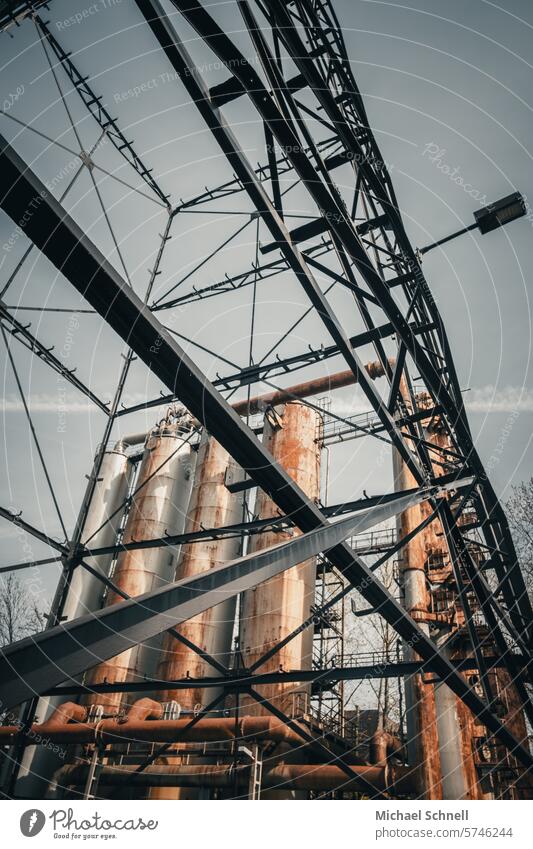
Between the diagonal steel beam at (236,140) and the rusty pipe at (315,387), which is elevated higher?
the rusty pipe at (315,387)

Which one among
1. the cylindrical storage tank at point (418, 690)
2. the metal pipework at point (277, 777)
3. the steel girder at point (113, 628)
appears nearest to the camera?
the steel girder at point (113, 628)

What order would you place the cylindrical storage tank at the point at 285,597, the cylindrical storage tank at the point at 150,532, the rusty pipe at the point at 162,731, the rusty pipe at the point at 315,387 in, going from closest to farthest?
the rusty pipe at the point at 162,731
the cylindrical storage tank at the point at 285,597
the cylindrical storage tank at the point at 150,532
the rusty pipe at the point at 315,387

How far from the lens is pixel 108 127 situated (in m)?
9.75

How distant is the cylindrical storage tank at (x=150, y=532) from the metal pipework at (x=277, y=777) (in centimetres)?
237

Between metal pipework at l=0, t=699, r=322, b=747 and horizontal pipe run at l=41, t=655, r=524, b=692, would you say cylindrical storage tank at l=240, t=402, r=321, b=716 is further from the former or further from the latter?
horizontal pipe run at l=41, t=655, r=524, b=692

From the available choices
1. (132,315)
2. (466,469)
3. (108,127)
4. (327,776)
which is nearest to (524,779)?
(327,776)

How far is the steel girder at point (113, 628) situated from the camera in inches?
79.0

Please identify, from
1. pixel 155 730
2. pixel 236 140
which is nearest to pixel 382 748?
pixel 155 730

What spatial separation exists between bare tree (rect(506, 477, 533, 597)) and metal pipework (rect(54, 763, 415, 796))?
11248 mm

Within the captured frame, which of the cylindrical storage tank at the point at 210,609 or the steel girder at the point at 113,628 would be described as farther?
the cylindrical storage tank at the point at 210,609

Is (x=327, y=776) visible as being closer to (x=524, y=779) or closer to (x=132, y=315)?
(x=524, y=779)

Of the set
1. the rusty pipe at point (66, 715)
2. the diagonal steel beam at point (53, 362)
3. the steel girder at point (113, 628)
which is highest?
the diagonal steel beam at point (53, 362)

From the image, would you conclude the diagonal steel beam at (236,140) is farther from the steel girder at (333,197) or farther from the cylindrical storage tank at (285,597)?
the cylindrical storage tank at (285,597)

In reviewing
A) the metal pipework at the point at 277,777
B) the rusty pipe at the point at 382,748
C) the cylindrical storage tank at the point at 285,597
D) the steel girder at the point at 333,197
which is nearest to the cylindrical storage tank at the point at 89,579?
the metal pipework at the point at 277,777
